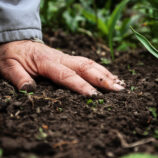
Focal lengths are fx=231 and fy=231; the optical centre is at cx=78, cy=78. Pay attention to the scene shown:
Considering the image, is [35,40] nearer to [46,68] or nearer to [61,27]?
[46,68]

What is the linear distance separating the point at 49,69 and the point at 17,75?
0.21 meters

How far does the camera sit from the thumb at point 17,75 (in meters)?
1.41

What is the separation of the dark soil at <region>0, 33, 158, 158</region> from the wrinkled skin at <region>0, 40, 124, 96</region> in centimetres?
6

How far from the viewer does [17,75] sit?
149cm

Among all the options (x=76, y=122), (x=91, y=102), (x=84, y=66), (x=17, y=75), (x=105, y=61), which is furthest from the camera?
(x=105, y=61)

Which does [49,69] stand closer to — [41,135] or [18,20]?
[18,20]

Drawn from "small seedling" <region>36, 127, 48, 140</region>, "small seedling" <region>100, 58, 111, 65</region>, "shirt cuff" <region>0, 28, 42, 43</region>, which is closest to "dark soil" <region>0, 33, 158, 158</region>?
"small seedling" <region>36, 127, 48, 140</region>

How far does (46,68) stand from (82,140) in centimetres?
70

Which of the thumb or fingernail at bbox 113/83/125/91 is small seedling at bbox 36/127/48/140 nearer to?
the thumb

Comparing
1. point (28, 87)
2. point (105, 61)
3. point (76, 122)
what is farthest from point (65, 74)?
point (105, 61)

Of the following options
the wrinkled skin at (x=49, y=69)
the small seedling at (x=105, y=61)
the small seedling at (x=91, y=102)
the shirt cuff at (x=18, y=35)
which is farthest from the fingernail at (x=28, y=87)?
the small seedling at (x=105, y=61)

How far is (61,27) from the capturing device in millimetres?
2902

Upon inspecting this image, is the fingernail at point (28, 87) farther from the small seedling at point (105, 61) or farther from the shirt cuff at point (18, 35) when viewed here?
the small seedling at point (105, 61)

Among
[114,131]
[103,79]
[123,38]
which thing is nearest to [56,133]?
[114,131]
